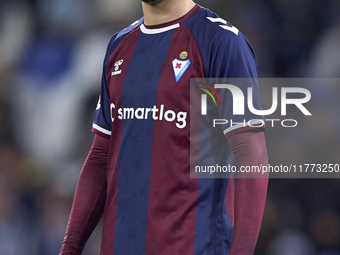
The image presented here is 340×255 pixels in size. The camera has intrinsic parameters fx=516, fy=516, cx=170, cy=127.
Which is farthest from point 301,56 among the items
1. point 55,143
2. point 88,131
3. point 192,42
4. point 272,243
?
point 192,42

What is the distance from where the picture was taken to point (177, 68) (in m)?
1.62

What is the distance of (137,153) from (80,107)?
2316 mm

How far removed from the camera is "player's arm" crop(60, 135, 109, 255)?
6.02ft

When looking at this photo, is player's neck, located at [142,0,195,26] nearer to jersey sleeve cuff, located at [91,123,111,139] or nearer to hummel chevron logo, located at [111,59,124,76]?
hummel chevron logo, located at [111,59,124,76]

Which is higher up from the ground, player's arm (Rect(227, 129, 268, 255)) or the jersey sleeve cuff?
the jersey sleeve cuff

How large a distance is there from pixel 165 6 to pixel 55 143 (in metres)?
2.39

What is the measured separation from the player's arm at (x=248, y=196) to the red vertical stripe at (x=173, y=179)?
0.53 ft

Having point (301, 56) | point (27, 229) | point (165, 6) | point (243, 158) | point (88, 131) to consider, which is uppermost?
point (301, 56)

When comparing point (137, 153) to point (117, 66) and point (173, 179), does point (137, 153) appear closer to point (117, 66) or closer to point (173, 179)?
point (173, 179)

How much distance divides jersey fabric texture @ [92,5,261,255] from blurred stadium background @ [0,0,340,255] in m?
2.01

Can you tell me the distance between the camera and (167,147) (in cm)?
159

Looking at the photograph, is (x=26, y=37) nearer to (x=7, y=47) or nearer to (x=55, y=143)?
(x=7, y=47)

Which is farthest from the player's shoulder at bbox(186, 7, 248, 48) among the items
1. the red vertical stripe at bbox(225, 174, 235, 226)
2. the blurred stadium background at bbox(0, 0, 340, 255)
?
the blurred stadium background at bbox(0, 0, 340, 255)

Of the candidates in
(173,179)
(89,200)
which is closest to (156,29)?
(173,179)
